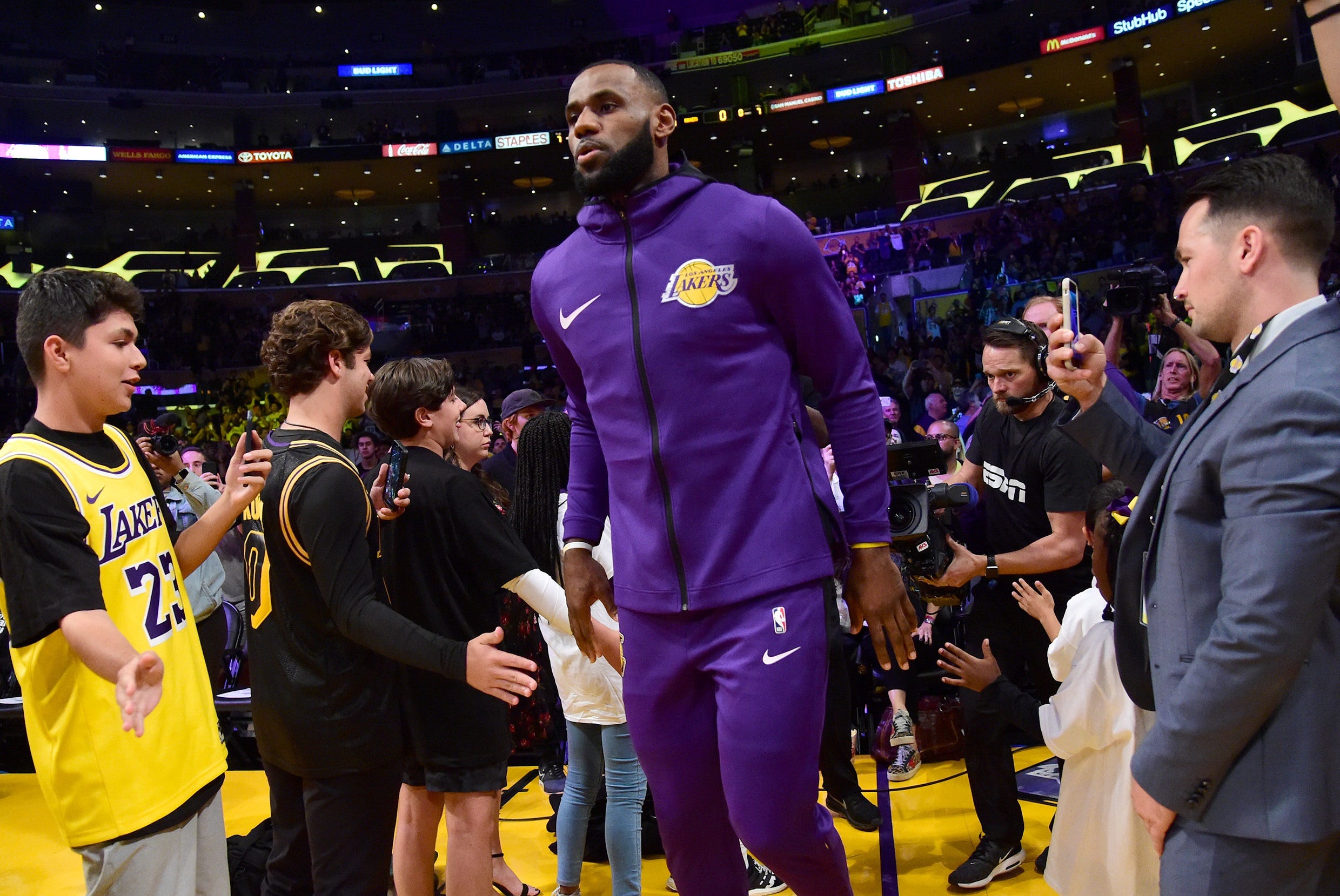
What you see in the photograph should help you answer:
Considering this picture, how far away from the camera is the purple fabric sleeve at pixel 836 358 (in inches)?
76.2

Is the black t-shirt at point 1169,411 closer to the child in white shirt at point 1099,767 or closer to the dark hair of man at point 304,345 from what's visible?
the child in white shirt at point 1099,767

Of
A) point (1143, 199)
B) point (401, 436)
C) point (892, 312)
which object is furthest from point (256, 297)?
point (401, 436)

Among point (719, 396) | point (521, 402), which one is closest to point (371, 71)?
point (521, 402)

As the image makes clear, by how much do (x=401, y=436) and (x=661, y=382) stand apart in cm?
147

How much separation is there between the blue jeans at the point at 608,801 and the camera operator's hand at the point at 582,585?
1238 millimetres

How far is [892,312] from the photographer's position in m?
19.9

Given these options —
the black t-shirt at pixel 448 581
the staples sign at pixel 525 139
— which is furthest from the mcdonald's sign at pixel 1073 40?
the black t-shirt at pixel 448 581

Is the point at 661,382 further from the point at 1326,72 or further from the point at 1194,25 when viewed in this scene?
the point at 1194,25

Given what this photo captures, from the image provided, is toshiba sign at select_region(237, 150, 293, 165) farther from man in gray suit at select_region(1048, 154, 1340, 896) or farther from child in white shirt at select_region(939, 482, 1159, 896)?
man in gray suit at select_region(1048, 154, 1340, 896)

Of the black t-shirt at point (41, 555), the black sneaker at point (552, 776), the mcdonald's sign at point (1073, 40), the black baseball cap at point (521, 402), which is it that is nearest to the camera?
the black t-shirt at point (41, 555)

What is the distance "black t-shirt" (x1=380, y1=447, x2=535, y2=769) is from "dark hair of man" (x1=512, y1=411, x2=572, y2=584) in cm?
64

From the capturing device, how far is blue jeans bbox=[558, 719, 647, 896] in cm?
334

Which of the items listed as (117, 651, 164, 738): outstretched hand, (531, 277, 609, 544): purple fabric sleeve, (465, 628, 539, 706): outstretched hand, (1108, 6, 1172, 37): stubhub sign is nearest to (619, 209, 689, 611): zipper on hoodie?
(531, 277, 609, 544): purple fabric sleeve

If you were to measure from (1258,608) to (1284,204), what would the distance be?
0.71m
